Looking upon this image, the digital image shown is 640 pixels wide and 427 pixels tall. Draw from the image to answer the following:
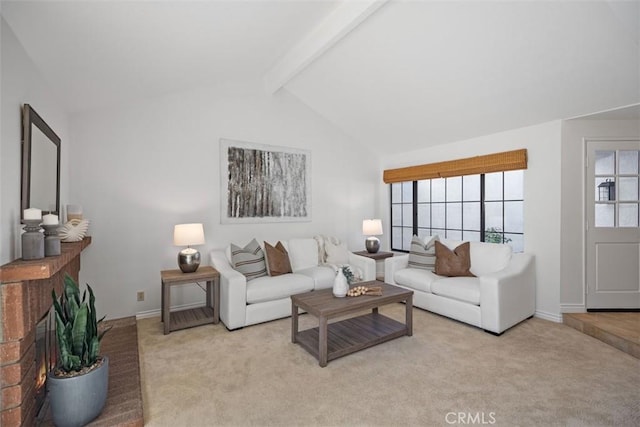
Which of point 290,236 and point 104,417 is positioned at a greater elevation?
point 290,236

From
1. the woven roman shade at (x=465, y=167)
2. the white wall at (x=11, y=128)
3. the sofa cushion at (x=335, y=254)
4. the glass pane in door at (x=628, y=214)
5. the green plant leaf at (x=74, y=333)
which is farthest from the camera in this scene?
the sofa cushion at (x=335, y=254)

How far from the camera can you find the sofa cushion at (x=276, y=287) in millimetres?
3363

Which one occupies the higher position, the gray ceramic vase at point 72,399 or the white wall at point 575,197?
the white wall at point 575,197

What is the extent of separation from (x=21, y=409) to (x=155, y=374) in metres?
0.89

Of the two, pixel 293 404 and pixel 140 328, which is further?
pixel 140 328

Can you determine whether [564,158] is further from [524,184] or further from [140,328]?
[140,328]

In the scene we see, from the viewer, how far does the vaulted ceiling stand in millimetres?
2100

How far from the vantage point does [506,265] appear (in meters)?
3.55

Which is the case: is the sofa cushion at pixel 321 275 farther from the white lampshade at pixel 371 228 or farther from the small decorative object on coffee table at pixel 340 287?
the white lampshade at pixel 371 228

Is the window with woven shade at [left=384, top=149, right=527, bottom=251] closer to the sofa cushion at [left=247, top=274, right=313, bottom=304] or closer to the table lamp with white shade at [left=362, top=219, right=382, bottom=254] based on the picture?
the table lamp with white shade at [left=362, top=219, right=382, bottom=254]

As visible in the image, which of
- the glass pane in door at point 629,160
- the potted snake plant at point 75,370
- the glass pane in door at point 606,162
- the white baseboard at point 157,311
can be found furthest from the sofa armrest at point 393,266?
the potted snake plant at point 75,370

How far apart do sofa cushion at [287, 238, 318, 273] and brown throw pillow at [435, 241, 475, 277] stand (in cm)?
162

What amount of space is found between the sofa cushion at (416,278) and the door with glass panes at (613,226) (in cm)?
168

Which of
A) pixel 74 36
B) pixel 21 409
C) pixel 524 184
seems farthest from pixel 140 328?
pixel 524 184
